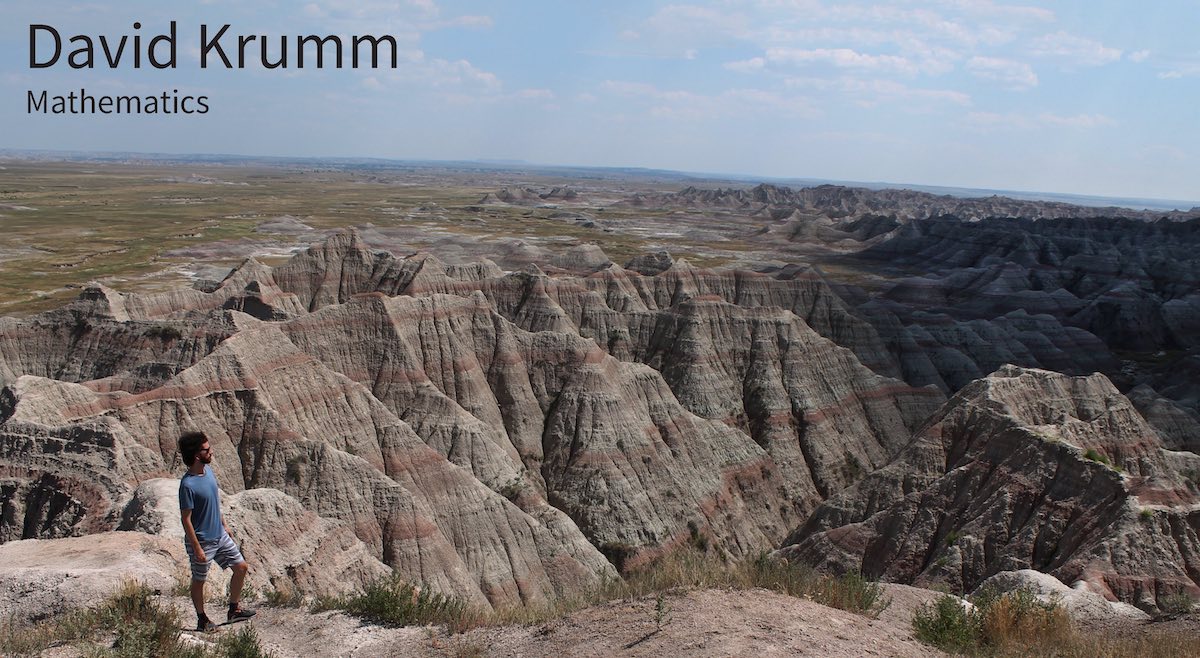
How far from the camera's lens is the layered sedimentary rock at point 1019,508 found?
22.3 metres

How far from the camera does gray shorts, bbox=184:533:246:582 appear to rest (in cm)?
1063

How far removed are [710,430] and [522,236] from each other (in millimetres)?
125120

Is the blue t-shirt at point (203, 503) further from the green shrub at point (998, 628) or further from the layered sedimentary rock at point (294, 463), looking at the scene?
the green shrub at point (998, 628)

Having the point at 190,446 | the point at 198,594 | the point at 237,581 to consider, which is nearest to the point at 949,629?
the point at 237,581

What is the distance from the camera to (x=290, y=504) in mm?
21062

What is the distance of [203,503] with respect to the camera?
10672mm

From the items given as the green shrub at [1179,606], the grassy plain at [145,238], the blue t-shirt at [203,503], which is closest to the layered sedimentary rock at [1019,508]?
the green shrub at [1179,606]

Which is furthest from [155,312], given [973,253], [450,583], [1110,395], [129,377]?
[973,253]

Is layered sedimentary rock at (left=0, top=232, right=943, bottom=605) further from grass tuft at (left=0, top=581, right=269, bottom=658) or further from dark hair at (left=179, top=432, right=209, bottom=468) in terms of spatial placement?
dark hair at (left=179, top=432, right=209, bottom=468)

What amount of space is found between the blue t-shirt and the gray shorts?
0.08 m

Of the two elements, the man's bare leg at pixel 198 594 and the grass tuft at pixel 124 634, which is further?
the man's bare leg at pixel 198 594

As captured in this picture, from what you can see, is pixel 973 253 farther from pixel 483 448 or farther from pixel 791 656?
pixel 791 656

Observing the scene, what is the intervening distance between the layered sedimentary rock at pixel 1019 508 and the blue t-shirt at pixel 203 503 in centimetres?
2126

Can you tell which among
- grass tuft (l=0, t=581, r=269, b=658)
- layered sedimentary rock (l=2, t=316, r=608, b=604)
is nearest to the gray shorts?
grass tuft (l=0, t=581, r=269, b=658)
